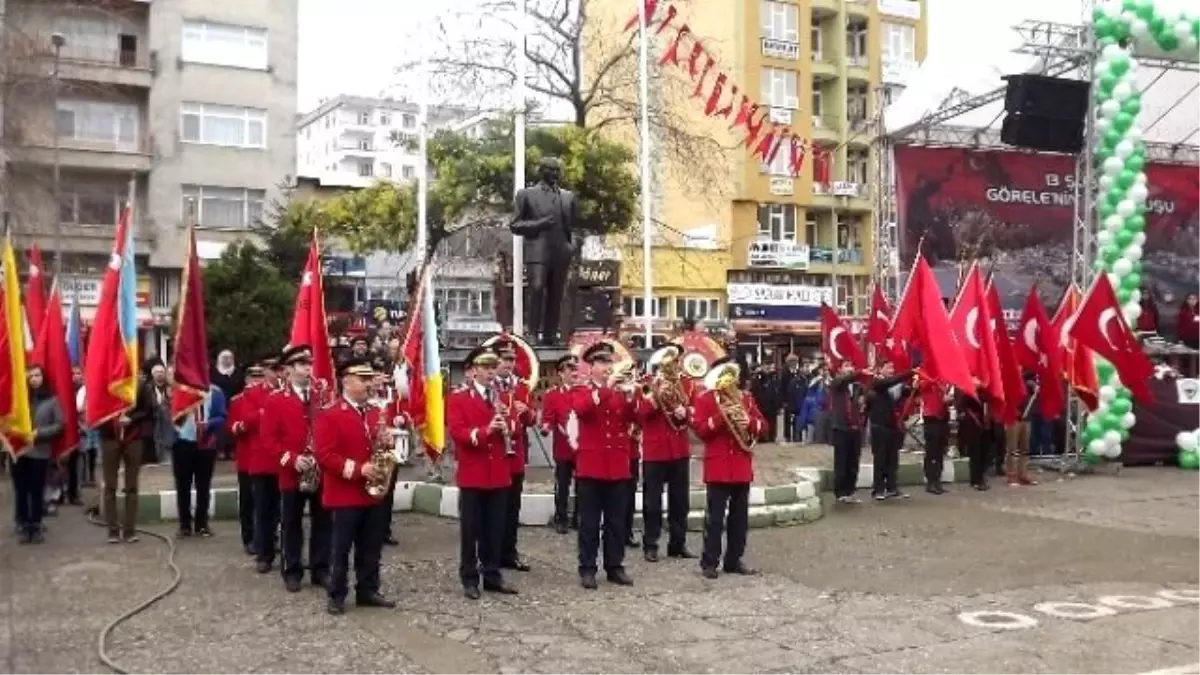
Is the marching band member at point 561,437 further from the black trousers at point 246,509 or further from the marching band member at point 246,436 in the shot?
the black trousers at point 246,509

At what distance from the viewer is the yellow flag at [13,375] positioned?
35.3 ft

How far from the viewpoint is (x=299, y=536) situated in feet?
30.7

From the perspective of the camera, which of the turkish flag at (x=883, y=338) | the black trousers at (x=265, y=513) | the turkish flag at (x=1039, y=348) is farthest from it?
the turkish flag at (x=1039, y=348)

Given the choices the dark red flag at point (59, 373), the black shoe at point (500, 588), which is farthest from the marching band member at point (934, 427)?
the dark red flag at point (59, 373)

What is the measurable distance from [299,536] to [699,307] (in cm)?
3374

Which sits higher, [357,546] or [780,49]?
[780,49]

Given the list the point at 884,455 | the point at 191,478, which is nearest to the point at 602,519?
the point at 191,478

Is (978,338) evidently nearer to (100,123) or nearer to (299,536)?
(299,536)

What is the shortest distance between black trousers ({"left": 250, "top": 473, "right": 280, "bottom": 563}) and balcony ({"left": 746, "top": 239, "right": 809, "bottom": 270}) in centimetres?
3391

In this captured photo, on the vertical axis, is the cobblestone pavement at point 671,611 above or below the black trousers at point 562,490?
below

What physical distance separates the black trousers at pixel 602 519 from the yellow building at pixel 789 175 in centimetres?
2947

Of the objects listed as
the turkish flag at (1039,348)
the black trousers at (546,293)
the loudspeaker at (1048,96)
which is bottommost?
the turkish flag at (1039,348)

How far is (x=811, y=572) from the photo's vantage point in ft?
32.5

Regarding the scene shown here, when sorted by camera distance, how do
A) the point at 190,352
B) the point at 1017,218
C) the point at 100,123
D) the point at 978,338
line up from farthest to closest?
the point at 100,123, the point at 1017,218, the point at 978,338, the point at 190,352
